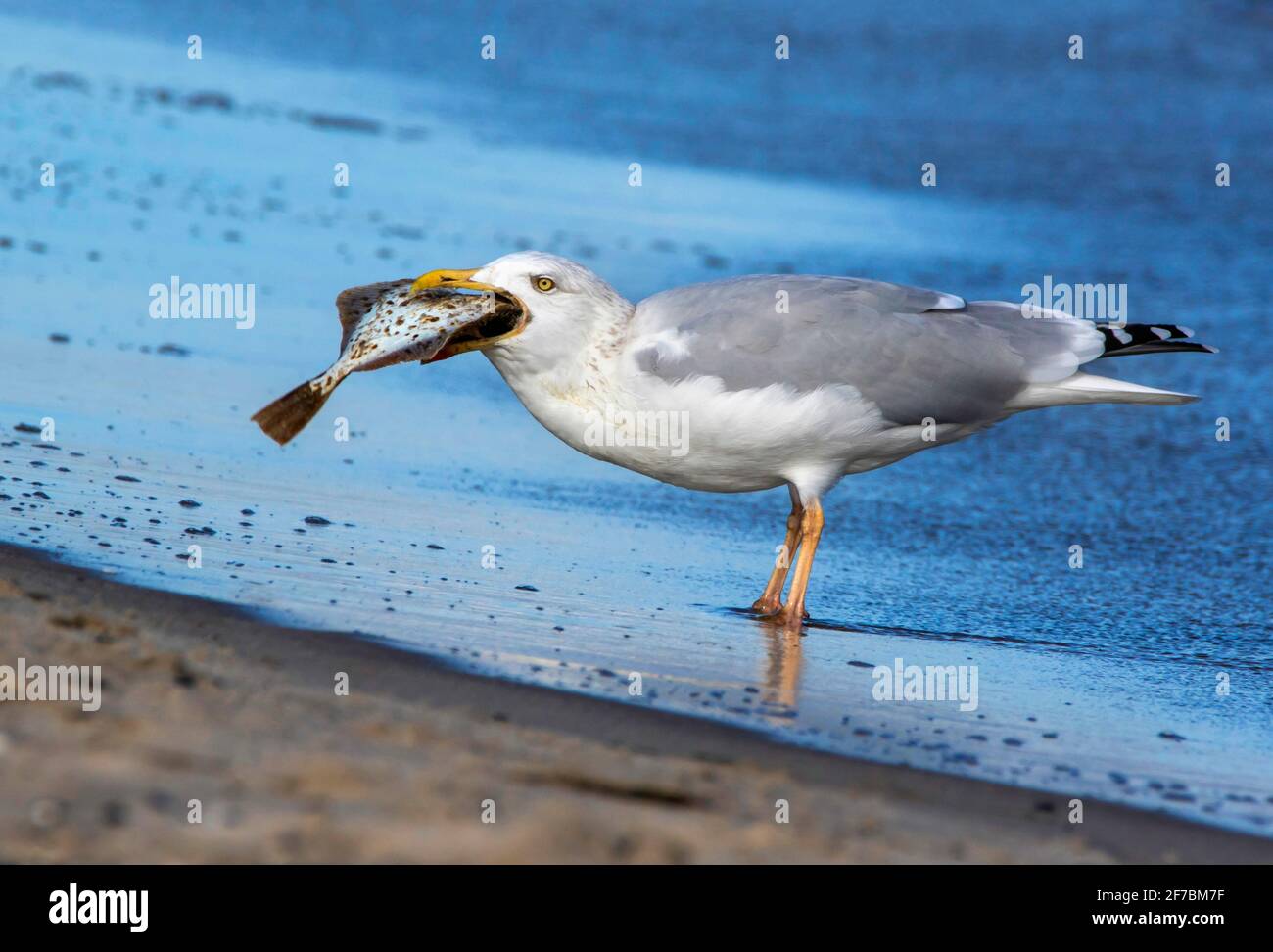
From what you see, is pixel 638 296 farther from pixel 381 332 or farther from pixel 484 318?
pixel 381 332

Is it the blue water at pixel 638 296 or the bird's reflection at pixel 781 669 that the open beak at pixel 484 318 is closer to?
the blue water at pixel 638 296

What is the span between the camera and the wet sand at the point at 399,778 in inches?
135

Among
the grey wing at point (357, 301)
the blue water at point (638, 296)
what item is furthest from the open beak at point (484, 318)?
the blue water at point (638, 296)

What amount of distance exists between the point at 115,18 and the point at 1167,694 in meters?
14.5

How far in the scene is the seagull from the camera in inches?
235

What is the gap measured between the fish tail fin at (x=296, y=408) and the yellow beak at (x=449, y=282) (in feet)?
1.53

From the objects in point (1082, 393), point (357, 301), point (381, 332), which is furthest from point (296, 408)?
point (1082, 393)

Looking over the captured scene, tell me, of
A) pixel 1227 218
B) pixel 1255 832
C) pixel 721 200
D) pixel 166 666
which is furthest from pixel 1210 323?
pixel 166 666

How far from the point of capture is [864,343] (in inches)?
244

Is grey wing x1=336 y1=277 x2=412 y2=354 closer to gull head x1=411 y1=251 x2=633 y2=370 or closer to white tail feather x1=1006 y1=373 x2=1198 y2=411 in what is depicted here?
gull head x1=411 y1=251 x2=633 y2=370

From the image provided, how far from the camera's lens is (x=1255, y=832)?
4.32 meters

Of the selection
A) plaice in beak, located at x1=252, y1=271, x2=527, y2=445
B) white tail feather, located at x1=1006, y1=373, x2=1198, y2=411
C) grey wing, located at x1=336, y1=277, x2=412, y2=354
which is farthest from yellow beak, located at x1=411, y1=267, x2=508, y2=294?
white tail feather, located at x1=1006, y1=373, x2=1198, y2=411

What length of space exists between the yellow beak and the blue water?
0.92m

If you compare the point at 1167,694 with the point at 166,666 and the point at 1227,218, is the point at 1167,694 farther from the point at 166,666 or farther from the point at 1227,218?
the point at 1227,218
